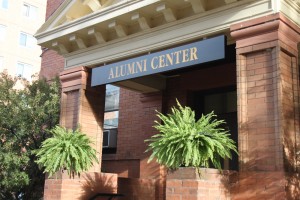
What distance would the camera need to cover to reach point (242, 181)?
6.89 metres

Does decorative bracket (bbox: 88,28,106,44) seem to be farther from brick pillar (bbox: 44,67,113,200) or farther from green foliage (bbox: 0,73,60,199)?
green foliage (bbox: 0,73,60,199)

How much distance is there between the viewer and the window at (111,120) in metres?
13.2

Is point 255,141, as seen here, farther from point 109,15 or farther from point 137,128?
point 137,128

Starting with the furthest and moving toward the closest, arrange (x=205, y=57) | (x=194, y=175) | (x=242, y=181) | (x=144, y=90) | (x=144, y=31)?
(x=144, y=90) < (x=144, y=31) < (x=205, y=57) < (x=242, y=181) < (x=194, y=175)

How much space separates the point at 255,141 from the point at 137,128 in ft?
18.8

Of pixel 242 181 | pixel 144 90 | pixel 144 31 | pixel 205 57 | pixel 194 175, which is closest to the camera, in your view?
pixel 194 175

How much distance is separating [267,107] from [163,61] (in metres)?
2.50

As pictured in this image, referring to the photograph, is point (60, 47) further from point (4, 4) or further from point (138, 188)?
point (4, 4)

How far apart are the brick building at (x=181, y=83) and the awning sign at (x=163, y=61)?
2cm

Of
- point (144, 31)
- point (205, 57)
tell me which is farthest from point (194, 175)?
point (144, 31)

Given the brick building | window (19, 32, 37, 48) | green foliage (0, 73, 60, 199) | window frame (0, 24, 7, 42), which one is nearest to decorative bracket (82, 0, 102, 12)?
the brick building

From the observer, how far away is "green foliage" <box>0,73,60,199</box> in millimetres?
11367

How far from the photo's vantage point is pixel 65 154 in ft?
28.0

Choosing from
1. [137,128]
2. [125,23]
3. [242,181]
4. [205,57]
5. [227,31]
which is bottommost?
[242,181]
